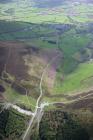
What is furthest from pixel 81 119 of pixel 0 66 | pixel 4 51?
pixel 4 51

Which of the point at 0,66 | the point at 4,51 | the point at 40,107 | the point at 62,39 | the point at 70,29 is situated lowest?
the point at 40,107

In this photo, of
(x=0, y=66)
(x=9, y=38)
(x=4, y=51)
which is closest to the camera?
(x=0, y=66)

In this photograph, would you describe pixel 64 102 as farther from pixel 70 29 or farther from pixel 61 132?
pixel 70 29

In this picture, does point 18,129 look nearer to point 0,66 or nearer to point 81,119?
point 81,119

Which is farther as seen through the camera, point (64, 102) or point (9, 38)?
point (9, 38)

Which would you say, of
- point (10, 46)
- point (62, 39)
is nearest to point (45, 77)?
point (10, 46)

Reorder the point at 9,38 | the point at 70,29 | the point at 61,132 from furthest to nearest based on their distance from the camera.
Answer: the point at 70,29 < the point at 9,38 < the point at 61,132

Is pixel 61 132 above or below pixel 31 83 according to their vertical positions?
below

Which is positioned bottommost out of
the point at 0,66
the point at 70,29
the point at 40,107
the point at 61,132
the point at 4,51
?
the point at 61,132

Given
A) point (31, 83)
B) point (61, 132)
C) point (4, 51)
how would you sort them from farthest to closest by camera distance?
point (4, 51) → point (31, 83) → point (61, 132)
